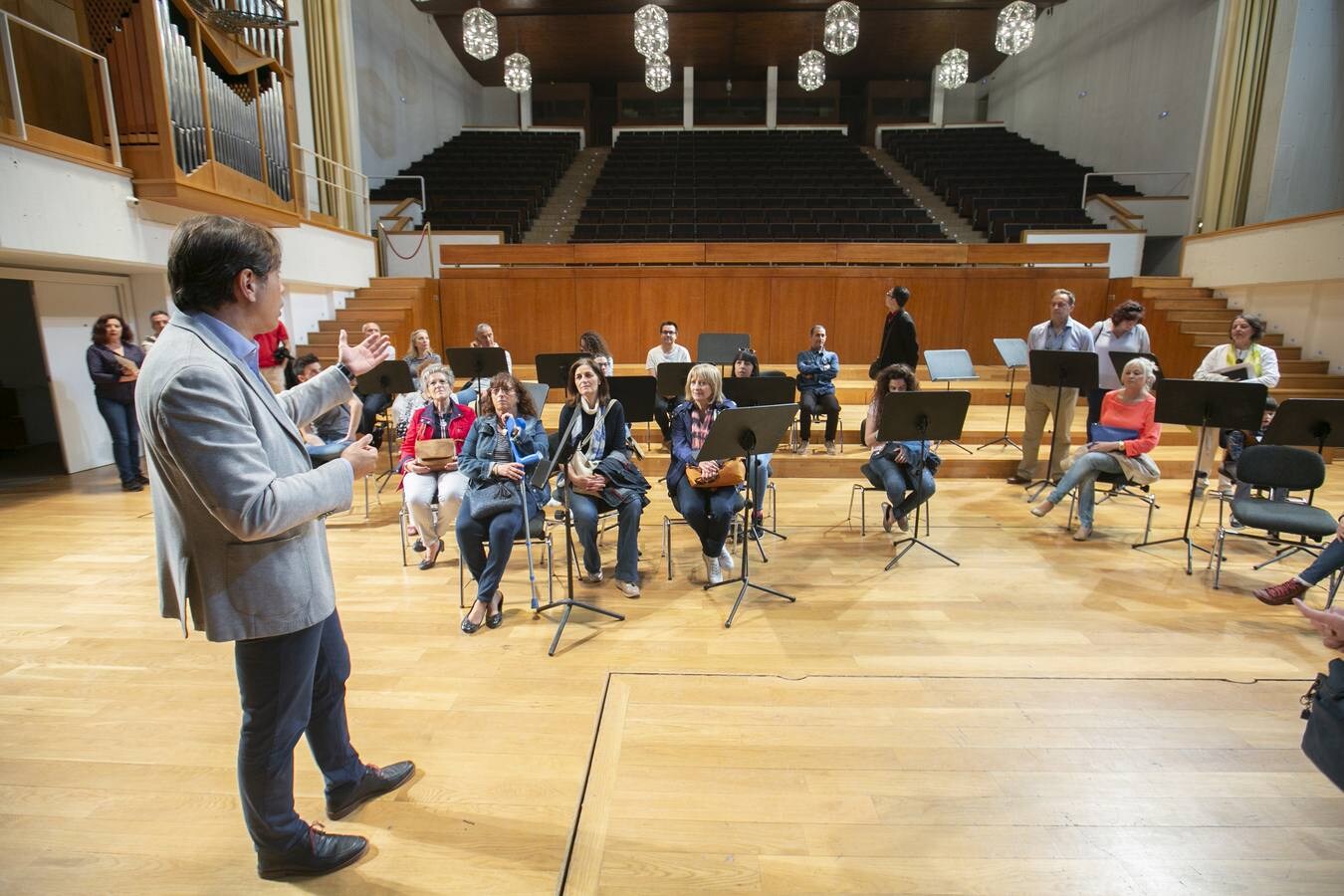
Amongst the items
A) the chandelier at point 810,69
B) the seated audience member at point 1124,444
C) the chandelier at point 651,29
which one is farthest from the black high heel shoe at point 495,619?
the chandelier at point 810,69

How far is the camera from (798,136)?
1488 centimetres

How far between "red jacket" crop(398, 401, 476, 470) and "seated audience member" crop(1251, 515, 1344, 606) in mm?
4380

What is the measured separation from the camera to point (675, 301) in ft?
27.7

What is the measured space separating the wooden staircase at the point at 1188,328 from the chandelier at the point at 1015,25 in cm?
308

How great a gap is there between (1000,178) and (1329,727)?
42.3 feet

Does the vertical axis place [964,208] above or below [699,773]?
above

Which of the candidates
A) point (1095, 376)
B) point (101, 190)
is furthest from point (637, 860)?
point (101, 190)

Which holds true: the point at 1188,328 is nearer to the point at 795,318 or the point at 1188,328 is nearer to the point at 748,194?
the point at 795,318

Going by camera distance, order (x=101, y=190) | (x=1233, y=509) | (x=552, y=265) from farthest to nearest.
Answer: (x=552, y=265) → (x=101, y=190) → (x=1233, y=509)

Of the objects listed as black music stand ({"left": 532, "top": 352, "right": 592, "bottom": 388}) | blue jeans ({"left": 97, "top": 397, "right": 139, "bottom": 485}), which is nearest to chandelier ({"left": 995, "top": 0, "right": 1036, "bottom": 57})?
black music stand ({"left": 532, "top": 352, "right": 592, "bottom": 388})

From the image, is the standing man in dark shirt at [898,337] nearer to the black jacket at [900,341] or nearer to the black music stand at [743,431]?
the black jacket at [900,341]

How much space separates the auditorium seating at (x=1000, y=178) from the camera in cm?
973

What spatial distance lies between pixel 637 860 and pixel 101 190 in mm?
5970

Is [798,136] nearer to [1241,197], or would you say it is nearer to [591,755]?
[1241,197]
